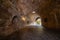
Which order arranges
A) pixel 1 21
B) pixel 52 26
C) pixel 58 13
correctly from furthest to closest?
pixel 52 26 < pixel 58 13 < pixel 1 21

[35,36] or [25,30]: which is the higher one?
[25,30]

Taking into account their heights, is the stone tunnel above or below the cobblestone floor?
above

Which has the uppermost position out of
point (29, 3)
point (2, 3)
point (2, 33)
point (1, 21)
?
point (29, 3)

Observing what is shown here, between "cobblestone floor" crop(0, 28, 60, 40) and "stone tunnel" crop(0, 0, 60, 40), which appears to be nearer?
"cobblestone floor" crop(0, 28, 60, 40)

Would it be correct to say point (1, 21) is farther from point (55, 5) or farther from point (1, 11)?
point (55, 5)

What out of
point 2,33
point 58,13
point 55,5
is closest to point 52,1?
point 55,5

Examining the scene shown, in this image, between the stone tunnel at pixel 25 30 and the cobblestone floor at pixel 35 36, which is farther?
the stone tunnel at pixel 25 30

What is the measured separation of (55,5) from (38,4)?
314 cm

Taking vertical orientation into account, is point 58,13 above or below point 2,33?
above

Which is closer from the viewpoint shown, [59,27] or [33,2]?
[59,27]

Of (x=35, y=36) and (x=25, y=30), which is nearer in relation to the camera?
(x=35, y=36)

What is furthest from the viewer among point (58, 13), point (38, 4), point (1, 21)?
point (38, 4)

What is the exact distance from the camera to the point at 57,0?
903 cm

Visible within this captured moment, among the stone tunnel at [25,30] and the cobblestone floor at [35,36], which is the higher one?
the stone tunnel at [25,30]
